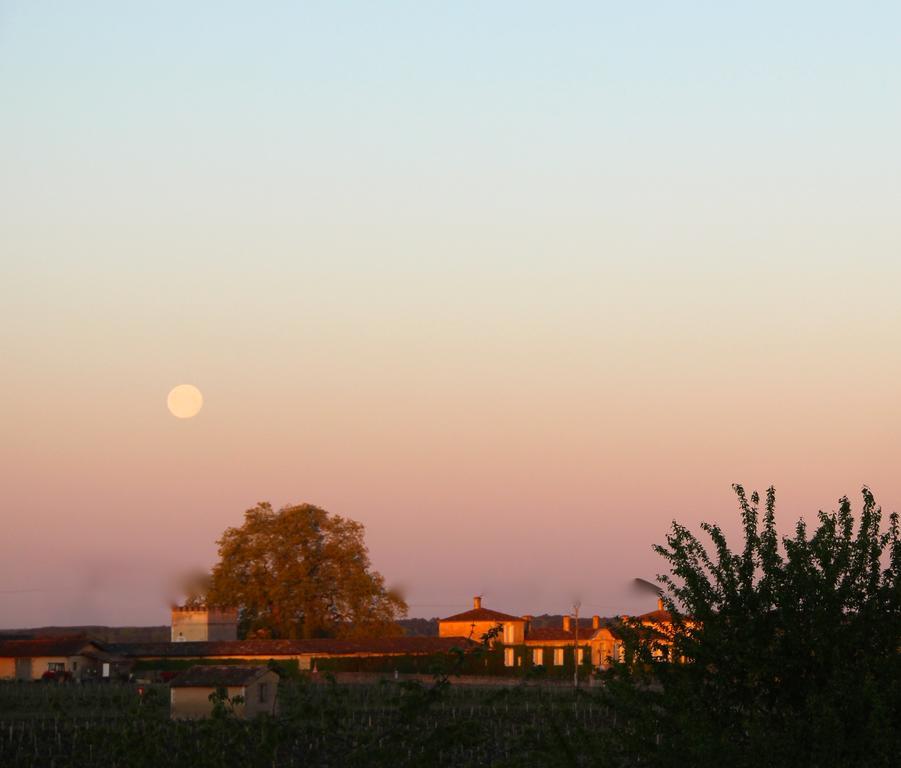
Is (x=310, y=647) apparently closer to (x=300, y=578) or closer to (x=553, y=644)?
(x=300, y=578)

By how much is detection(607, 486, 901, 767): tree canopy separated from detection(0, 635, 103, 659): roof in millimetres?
91032

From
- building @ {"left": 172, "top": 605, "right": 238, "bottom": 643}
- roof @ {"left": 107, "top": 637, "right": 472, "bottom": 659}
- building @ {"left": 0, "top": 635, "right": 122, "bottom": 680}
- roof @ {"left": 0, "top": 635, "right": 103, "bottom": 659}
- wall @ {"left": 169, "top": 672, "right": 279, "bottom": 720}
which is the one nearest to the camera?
wall @ {"left": 169, "top": 672, "right": 279, "bottom": 720}

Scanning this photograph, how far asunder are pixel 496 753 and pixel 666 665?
1399 inches

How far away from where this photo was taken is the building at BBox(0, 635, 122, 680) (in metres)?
101

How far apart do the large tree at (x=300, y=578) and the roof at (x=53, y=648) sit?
9514mm

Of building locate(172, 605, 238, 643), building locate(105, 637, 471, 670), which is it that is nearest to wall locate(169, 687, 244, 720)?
building locate(105, 637, 471, 670)

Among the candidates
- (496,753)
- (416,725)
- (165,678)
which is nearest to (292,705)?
(416,725)

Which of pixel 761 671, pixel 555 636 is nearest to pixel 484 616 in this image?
pixel 555 636

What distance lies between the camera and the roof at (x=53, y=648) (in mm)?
101438

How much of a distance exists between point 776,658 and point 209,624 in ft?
312

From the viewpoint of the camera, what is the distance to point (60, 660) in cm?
10100

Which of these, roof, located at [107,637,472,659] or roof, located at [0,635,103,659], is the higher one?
roof, located at [107,637,472,659]

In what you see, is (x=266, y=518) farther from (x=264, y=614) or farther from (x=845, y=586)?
(x=845, y=586)

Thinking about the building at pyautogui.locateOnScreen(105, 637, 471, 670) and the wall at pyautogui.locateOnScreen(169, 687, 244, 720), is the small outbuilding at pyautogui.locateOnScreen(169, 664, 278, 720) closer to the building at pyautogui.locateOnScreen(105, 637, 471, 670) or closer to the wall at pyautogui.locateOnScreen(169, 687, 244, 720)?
the wall at pyautogui.locateOnScreen(169, 687, 244, 720)
